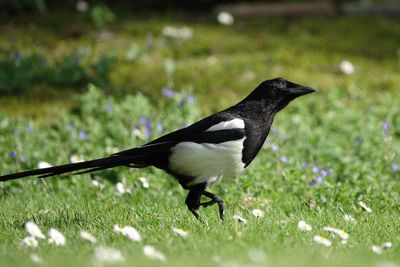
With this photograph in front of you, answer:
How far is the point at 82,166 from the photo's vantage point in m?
4.26

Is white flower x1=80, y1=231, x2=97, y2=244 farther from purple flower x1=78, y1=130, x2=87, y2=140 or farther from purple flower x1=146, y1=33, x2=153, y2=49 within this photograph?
purple flower x1=146, y1=33, x2=153, y2=49

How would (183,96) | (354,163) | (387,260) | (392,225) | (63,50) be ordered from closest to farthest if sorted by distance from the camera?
(387,260) → (392,225) → (354,163) → (183,96) → (63,50)

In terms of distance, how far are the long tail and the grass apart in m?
0.24

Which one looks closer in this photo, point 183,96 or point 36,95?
point 183,96

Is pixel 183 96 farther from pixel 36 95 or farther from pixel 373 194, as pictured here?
pixel 373 194

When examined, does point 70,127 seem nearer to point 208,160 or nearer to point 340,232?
point 208,160

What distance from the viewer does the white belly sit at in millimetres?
4262

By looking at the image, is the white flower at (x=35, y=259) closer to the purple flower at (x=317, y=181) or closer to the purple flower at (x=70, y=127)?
the purple flower at (x=317, y=181)

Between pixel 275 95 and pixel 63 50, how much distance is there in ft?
15.2

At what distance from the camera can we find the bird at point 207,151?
14.0 ft

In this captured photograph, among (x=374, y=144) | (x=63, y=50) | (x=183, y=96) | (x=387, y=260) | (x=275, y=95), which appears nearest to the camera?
(x=387, y=260)

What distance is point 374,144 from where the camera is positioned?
20.4 feet

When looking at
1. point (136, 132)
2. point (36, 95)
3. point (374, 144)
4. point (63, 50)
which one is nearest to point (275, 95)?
point (136, 132)

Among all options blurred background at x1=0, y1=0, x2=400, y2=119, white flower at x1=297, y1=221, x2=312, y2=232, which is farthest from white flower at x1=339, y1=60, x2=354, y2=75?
white flower at x1=297, y1=221, x2=312, y2=232
